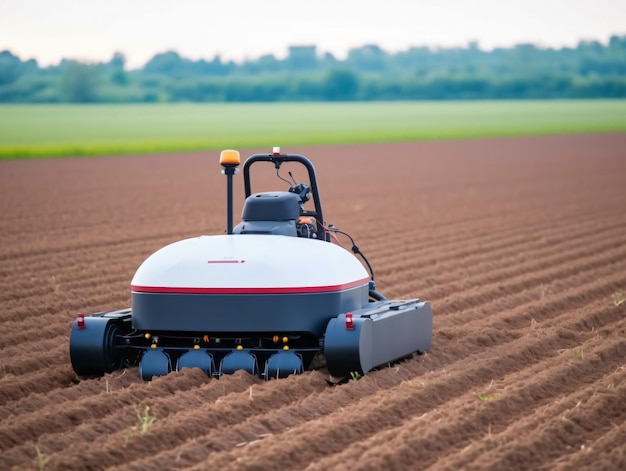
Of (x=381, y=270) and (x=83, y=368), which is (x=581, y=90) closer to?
(x=381, y=270)

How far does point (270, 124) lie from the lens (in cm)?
6881

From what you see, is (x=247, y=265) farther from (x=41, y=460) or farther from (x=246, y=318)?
(x=41, y=460)

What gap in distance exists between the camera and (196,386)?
7598mm

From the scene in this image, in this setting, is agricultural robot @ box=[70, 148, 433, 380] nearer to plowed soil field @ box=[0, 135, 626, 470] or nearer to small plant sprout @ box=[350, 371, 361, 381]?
small plant sprout @ box=[350, 371, 361, 381]

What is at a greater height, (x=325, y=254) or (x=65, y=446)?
(x=325, y=254)

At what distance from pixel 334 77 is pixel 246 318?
9428 centimetres

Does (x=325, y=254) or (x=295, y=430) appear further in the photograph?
(x=325, y=254)

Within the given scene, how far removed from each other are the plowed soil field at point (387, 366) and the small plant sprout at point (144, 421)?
2 cm

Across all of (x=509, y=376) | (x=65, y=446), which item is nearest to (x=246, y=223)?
(x=509, y=376)

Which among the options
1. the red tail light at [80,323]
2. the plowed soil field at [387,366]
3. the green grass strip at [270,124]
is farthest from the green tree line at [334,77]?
the red tail light at [80,323]

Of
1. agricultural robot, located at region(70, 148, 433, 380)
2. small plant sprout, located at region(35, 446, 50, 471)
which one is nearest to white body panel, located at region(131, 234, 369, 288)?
agricultural robot, located at region(70, 148, 433, 380)

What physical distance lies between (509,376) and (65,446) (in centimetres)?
323

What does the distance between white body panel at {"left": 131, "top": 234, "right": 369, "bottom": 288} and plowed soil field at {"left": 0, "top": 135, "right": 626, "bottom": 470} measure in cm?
64

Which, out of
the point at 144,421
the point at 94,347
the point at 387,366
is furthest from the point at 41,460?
the point at 387,366
